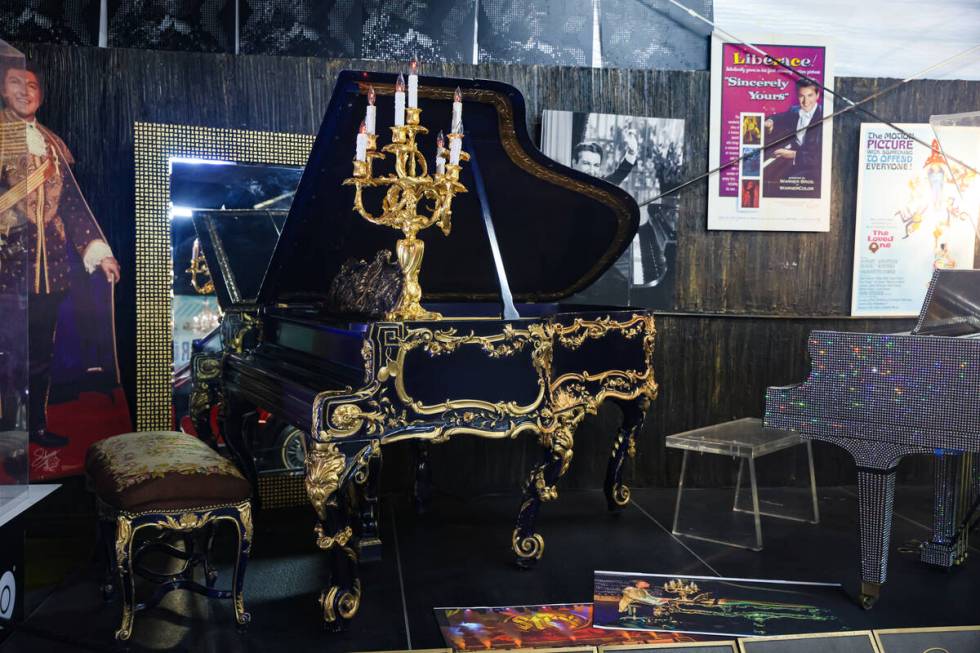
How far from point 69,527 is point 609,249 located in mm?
2948

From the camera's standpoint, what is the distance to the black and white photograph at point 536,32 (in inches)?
202

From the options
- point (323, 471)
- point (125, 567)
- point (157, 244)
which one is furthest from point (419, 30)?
point (125, 567)

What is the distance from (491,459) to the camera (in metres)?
5.11

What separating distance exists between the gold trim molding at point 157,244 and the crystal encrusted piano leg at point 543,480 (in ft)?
6.58

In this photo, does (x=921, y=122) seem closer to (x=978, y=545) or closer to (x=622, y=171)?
(x=622, y=171)

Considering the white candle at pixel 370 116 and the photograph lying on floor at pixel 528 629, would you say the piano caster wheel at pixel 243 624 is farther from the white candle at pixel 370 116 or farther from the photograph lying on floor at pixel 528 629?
the white candle at pixel 370 116

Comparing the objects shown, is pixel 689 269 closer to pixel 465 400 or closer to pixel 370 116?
pixel 465 400

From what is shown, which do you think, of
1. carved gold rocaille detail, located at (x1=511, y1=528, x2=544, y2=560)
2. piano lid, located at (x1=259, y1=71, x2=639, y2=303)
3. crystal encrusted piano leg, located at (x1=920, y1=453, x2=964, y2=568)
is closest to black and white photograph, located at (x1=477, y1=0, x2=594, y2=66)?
piano lid, located at (x1=259, y1=71, x2=639, y2=303)

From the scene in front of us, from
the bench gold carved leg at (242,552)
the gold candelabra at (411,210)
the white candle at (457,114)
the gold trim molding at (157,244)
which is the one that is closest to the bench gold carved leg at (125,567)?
the bench gold carved leg at (242,552)

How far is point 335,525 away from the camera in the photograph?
2881 millimetres

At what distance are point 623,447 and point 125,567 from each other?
8.08 feet

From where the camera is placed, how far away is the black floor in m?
3.05

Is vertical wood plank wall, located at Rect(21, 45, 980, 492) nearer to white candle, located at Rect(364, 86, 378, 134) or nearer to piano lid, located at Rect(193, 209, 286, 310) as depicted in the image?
piano lid, located at Rect(193, 209, 286, 310)

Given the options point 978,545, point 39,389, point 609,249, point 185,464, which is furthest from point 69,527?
point 978,545
